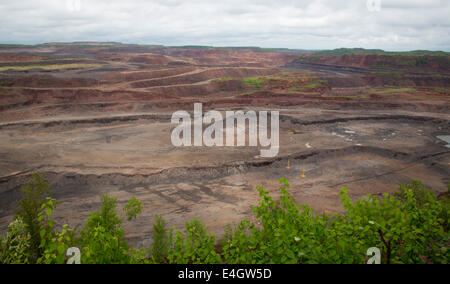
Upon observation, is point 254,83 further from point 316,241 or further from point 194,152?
point 316,241

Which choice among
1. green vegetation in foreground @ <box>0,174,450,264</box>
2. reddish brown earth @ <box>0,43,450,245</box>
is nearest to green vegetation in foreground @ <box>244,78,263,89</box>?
reddish brown earth @ <box>0,43,450,245</box>

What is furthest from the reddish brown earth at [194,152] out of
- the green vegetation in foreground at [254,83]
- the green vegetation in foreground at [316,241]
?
the green vegetation in foreground at [254,83]

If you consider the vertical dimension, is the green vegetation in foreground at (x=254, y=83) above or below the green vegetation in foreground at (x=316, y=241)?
above

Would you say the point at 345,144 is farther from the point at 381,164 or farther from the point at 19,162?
the point at 19,162

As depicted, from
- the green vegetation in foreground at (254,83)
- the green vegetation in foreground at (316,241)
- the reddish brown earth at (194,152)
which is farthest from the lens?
the green vegetation in foreground at (254,83)

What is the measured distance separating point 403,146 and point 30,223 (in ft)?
94.4

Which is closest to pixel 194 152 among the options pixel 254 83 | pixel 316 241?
pixel 316 241

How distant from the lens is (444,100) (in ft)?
135

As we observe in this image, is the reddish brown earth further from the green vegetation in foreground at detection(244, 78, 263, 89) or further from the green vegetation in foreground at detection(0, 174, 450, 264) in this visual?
the green vegetation in foreground at detection(244, 78, 263, 89)

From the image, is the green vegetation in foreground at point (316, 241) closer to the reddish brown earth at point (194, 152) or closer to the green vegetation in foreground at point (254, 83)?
the reddish brown earth at point (194, 152)

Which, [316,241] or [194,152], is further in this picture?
[194,152]
